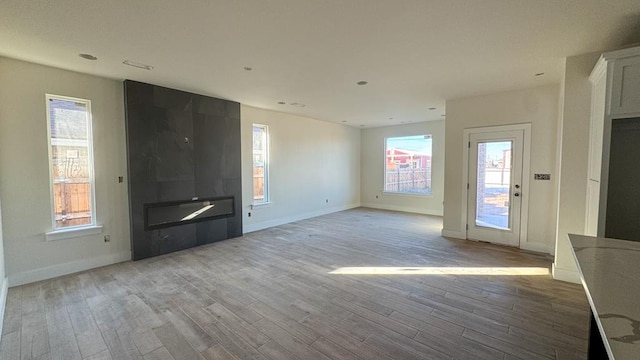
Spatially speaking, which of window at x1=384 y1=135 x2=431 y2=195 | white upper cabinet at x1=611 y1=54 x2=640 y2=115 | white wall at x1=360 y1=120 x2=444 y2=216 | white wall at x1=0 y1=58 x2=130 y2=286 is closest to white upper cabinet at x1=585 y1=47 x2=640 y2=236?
white upper cabinet at x1=611 y1=54 x2=640 y2=115

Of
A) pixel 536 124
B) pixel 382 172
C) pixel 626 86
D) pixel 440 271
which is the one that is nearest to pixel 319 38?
pixel 626 86

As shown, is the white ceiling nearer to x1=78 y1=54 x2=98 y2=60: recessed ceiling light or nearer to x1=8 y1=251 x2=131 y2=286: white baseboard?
x1=78 y1=54 x2=98 y2=60: recessed ceiling light

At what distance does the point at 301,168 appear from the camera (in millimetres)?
7113

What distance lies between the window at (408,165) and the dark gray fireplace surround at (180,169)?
4.99 metres

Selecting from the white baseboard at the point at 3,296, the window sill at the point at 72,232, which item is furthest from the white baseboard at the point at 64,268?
the window sill at the point at 72,232

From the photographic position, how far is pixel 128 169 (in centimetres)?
409

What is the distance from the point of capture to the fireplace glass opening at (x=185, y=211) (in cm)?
431

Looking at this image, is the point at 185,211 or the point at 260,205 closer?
the point at 185,211

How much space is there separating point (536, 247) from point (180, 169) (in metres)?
6.14

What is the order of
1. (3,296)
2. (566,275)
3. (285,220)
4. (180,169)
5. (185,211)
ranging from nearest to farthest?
1. (3,296)
2. (566,275)
3. (180,169)
4. (185,211)
5. (285,220)

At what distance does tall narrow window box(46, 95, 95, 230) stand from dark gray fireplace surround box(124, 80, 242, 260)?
0.49 metres

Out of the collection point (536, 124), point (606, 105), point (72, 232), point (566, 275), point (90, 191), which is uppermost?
point (536, 124)

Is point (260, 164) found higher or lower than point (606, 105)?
lower

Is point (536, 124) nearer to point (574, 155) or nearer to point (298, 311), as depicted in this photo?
point (574, 155)
